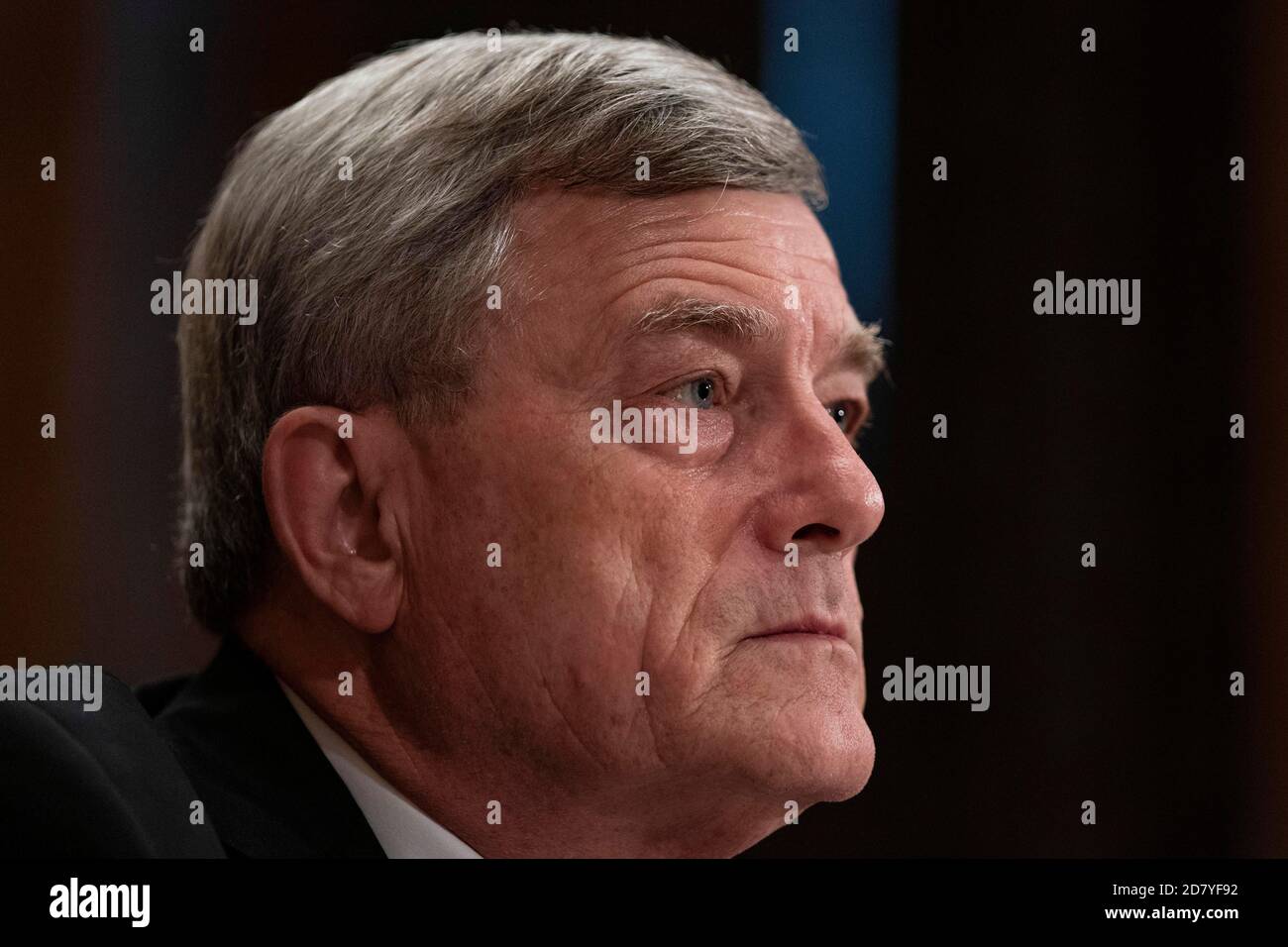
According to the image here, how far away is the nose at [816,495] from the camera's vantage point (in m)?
1.92

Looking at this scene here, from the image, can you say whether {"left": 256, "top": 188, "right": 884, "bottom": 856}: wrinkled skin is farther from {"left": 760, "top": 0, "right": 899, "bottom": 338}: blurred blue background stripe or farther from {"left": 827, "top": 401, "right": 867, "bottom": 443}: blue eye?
{"left": 760, "top": 0, "right": 899, "bottom": 338}: blurred blue background stripe

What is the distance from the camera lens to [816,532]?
1.95m

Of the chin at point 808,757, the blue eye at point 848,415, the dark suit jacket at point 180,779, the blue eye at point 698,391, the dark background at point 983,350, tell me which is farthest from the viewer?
the dark background at point 983,350

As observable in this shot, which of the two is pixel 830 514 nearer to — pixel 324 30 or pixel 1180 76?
pixel 1180 76

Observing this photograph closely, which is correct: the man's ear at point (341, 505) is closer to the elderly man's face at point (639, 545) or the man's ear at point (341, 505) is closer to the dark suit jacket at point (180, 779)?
the elderly man's face at point (639, 545)

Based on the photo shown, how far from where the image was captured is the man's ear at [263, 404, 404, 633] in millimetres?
1961

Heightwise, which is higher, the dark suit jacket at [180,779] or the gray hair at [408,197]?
the gray hair at [408,197]

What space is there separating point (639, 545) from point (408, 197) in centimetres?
56

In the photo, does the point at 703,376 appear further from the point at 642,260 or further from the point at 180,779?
the point at 180,779

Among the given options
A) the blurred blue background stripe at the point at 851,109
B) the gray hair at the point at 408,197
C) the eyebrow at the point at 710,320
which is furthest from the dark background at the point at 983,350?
the eyebrow at the point at 710,320

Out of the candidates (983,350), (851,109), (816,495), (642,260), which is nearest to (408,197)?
(642,260)

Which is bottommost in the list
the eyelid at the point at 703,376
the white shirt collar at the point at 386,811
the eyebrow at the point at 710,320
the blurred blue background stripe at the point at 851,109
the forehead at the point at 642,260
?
the white shirt collar at the point at 386,811

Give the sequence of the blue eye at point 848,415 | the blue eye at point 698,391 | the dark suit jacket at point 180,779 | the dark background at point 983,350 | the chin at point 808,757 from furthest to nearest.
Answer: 1. the dark background at point 983,350
2. the blue eye at point 848,415
3. the blue eye at point 698,391
4. the chin at point 808,757
5. the dark suit jacket at point 180,779

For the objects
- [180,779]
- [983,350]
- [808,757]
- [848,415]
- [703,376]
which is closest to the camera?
[180,779]
